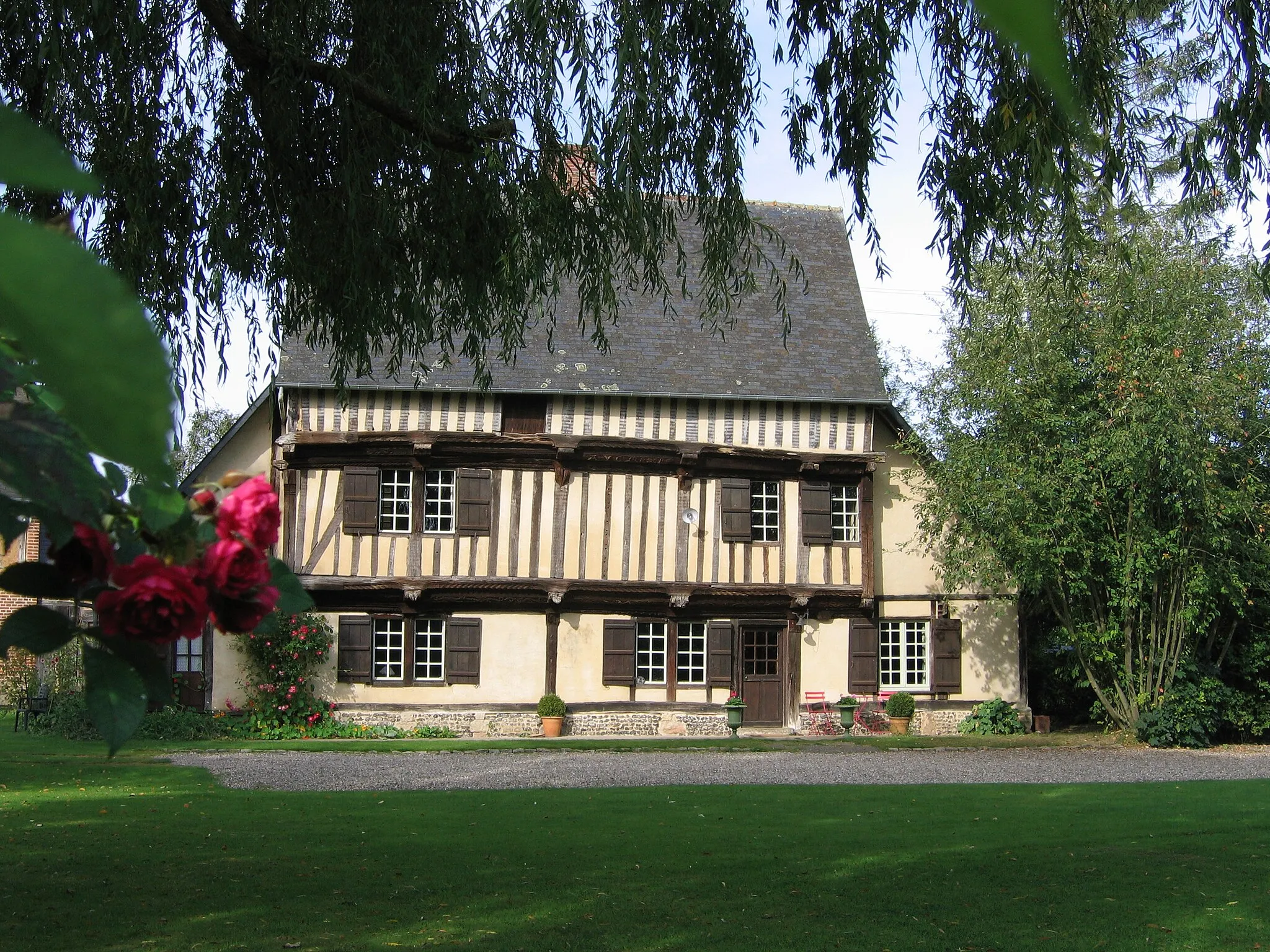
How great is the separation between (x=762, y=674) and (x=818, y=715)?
1161mm

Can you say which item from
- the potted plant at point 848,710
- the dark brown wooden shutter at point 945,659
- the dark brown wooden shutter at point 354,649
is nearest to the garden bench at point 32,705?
the dark brown wooden shutter at point 354,649

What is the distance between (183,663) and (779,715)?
32.3 feet

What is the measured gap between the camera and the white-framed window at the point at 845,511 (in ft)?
70.5

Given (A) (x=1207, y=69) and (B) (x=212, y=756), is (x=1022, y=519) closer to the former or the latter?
(B) (x=212, y=756)

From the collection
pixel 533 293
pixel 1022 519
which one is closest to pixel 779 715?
pixel 1022 519

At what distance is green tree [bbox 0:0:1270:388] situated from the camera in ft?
17.2

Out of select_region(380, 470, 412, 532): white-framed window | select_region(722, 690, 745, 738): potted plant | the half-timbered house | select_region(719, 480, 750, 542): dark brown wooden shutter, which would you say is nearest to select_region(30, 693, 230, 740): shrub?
the half-timbered house

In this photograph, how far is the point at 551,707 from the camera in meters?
20.0

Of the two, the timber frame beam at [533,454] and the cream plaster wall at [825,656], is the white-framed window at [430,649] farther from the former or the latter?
the cream plaster wall at [825,656]

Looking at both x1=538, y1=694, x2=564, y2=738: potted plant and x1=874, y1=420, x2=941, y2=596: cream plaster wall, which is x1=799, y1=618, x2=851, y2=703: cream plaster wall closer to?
x1=874, y1=420, x2=941, y2=596: cream plaster wall

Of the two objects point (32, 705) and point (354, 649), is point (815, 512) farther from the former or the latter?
point (32, 705)

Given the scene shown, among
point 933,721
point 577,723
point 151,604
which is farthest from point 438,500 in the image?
point 151,604

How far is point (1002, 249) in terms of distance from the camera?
19.4 ft

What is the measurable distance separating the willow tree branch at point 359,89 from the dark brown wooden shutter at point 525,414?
14501mm
